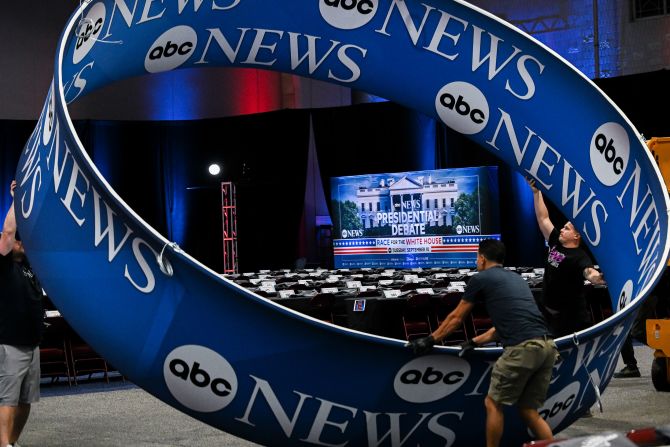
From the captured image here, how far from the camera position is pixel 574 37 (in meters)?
24.0

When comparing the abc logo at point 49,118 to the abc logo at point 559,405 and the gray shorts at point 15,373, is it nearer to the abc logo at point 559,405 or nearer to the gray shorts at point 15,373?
the gray shorts at point 15,373

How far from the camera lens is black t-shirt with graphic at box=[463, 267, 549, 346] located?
21.3 feet

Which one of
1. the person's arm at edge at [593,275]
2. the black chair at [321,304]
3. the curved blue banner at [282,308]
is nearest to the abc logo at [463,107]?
the curved blue banner at [282,308]

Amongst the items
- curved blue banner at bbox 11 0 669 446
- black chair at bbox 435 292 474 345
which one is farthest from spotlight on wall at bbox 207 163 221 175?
curved blue banner at bbox 11 0 669 446

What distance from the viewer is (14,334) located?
7309 mm

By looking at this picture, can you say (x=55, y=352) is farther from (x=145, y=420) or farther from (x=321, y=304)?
(x=145, y=420)

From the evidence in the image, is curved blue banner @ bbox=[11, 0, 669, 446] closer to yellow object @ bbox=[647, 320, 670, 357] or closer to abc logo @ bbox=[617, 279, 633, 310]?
abc logo @ bbox=[617, 279, 633, 310]

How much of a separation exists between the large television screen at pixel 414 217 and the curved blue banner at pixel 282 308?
15.7 m

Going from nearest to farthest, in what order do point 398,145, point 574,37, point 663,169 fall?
point 663,169 < point 574,37 < point 398,145

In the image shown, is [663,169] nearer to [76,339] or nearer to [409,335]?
[409,335]

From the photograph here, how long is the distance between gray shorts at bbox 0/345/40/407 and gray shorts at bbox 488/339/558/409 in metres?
3.22

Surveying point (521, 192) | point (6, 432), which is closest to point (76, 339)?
point (6, 432)

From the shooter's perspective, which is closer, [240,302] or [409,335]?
[240,302]

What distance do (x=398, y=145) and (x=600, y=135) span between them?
1848 cm
